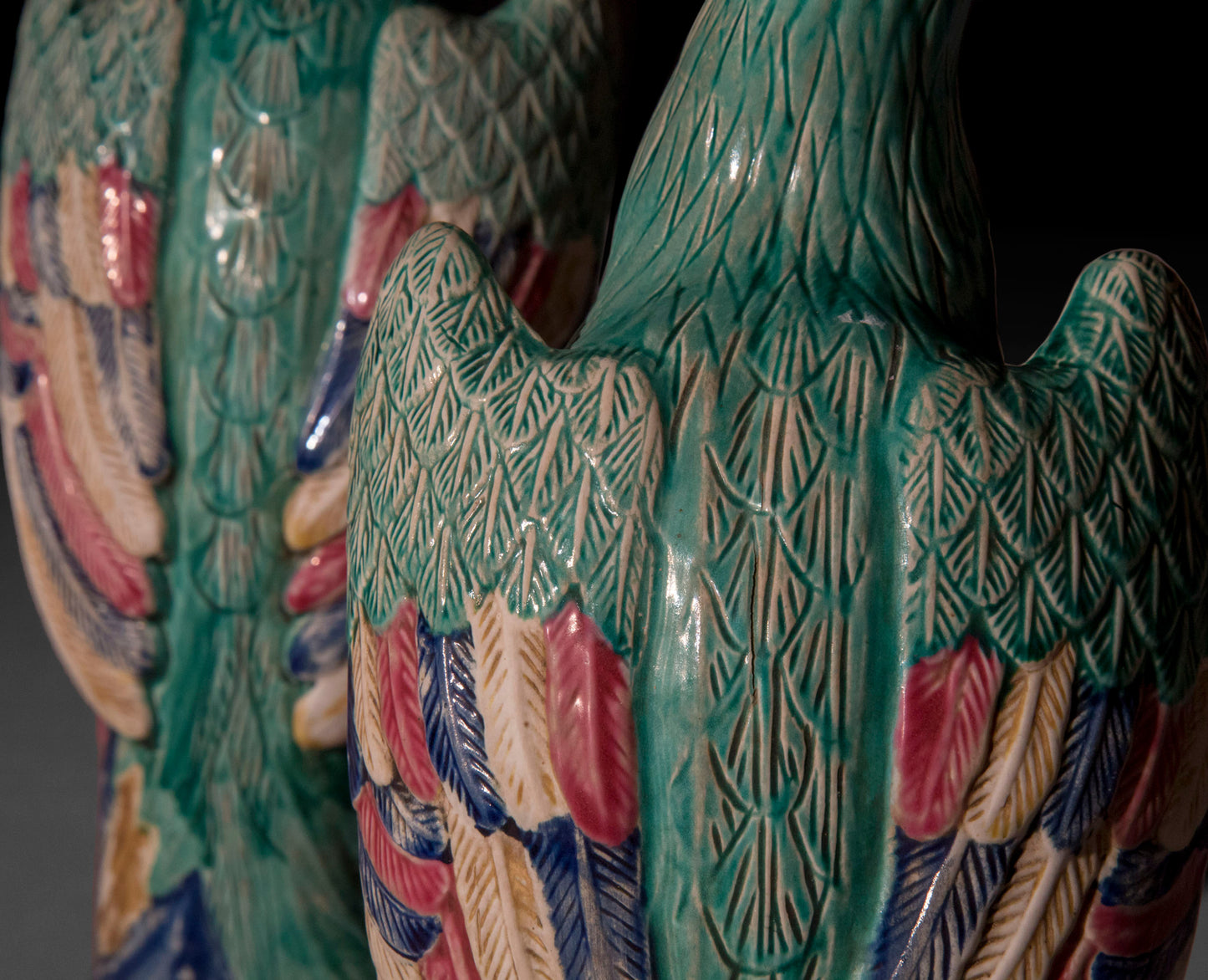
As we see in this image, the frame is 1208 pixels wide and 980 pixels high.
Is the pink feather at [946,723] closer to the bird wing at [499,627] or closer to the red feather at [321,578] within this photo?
the bird wing at [499,627]

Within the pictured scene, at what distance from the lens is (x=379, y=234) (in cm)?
72

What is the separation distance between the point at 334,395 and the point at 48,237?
0.17 metres

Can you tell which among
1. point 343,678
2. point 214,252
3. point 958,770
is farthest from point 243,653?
point 958,770

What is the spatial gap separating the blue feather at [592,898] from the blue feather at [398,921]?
0.21 feet

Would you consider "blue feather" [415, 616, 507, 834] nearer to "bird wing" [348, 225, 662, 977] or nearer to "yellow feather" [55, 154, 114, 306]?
"bird wing" [348, 225, 662, 977]

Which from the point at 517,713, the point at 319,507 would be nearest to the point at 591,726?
the point at 517,713

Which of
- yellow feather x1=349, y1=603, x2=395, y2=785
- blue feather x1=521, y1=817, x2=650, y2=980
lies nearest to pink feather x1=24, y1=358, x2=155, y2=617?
yellow feather x1=349, y1=603, x2=395, y2=785

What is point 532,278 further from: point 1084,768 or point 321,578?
point 1084,768

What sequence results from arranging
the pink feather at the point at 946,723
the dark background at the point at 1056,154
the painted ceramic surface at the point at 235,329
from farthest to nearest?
the dark background at the point at 1056,154 → the painted ceramic surface at the point at 235,329 → the pink feather at the point at 946,723

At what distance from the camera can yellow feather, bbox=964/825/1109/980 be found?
1.64ft

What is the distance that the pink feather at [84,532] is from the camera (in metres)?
0.76

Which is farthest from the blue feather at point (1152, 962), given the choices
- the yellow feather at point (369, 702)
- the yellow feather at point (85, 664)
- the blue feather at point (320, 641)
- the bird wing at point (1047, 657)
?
the yellow feather at point (85, 664)

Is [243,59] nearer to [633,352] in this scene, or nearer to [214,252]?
[214,252]

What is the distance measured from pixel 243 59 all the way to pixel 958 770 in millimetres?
469
